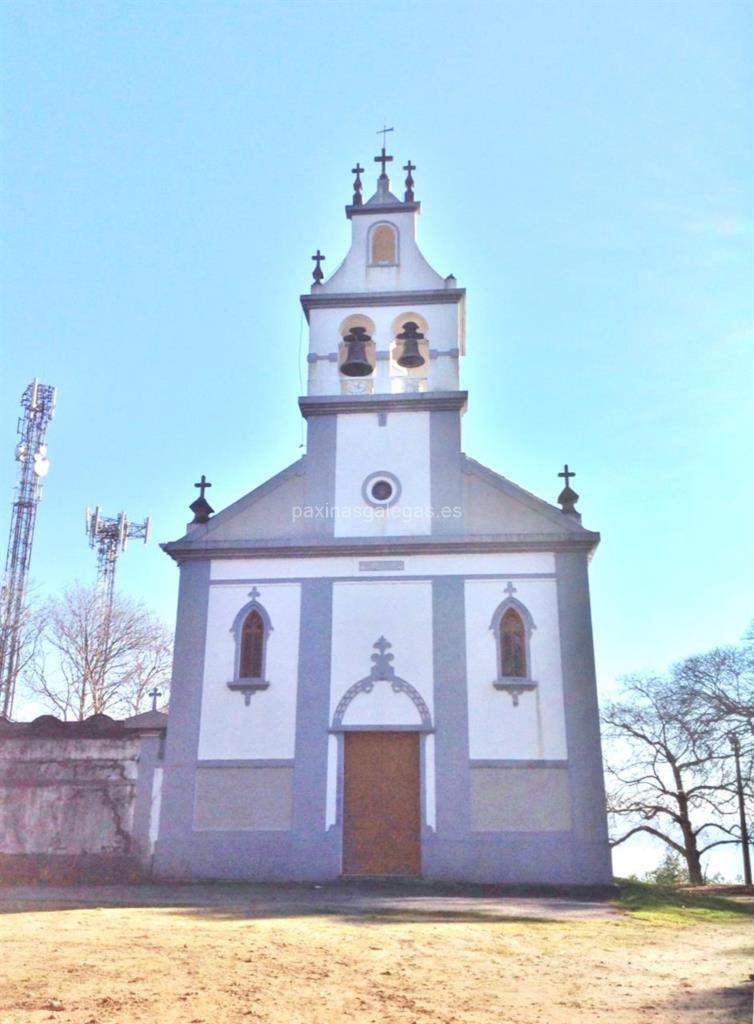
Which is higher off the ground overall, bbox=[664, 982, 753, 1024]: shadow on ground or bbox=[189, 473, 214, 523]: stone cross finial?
bbox=[189, 473, 214, 523]: stone cross finial

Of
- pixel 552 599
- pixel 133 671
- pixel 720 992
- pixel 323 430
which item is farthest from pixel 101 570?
pixel 720 992

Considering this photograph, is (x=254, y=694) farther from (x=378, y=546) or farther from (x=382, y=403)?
(x=382, y=403)

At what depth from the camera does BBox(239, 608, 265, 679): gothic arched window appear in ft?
62.4

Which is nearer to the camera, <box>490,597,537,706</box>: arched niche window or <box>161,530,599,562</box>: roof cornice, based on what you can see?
<box>490,597,537,706</box>: arched niche window

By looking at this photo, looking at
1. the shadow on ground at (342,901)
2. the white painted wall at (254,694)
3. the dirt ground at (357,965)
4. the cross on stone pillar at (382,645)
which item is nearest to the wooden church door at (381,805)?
the shadow on ground at (342,901)

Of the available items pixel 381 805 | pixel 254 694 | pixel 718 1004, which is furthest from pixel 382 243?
pixel 718 1004

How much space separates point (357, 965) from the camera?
7902 millimetres

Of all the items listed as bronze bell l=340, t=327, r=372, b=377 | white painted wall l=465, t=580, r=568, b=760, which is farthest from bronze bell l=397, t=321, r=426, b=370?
white painted wall l=465, t=580, r=568, b=760

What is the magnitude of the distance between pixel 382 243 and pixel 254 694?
1122 centimetres

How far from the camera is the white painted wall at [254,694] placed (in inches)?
723

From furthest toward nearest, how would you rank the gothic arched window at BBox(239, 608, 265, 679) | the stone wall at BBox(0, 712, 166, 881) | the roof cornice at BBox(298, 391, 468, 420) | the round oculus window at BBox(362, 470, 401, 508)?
the roof cornice at BBox(298, 391, 468, 420)
the round oculus window at BBox(362, 470, 401, 508)
the gothic arched window at BBox(239, 608, 265, 679)
the stone wall at BBox(0, 712, 166, 881)

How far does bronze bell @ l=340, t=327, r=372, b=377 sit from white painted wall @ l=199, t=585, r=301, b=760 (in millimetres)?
5171

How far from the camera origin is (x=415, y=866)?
1745 cm

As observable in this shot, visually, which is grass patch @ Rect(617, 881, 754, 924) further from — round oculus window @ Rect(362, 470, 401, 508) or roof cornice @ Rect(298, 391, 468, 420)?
roof cornice @ Rect(298, 391, 468, 420)
